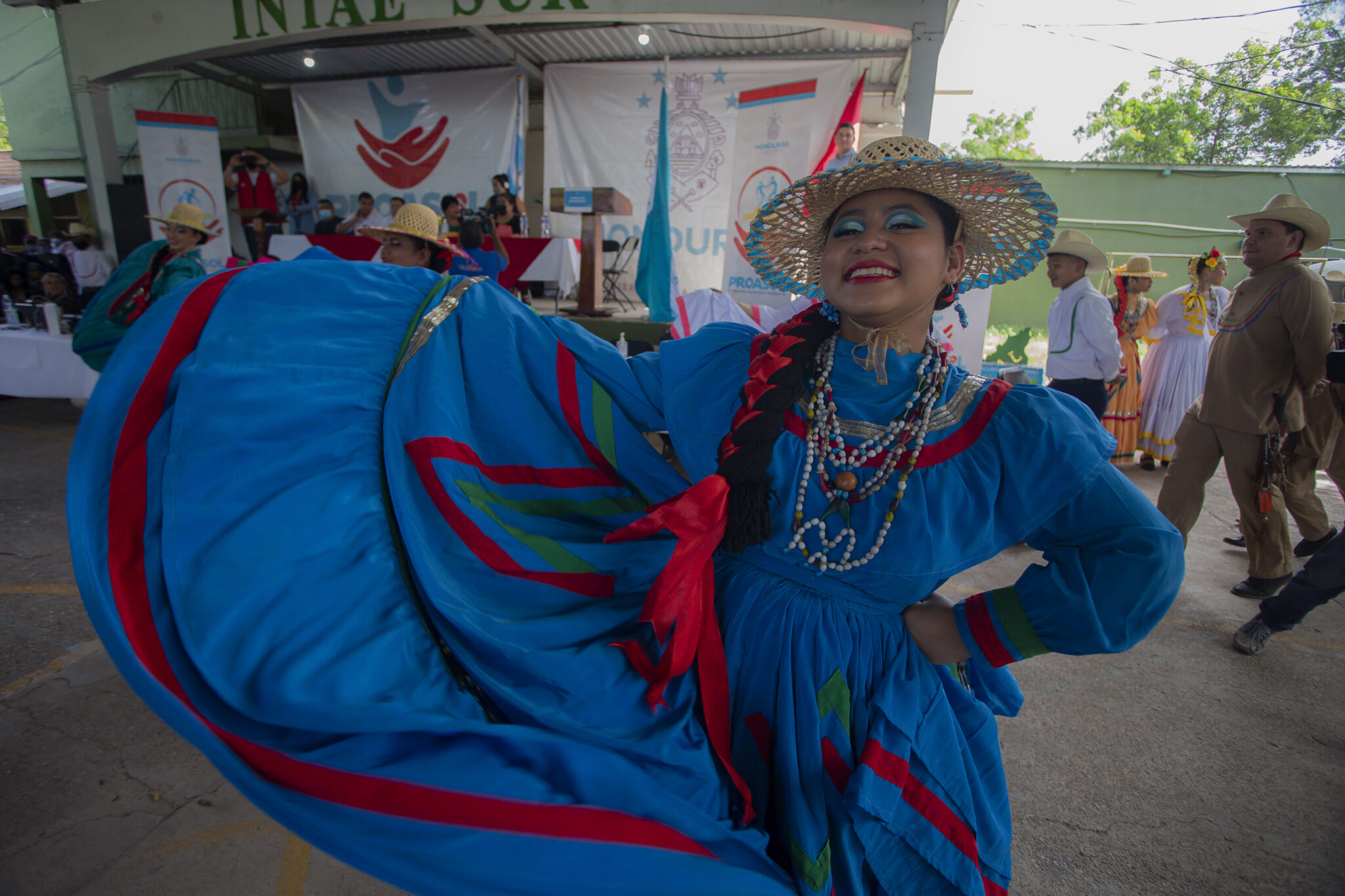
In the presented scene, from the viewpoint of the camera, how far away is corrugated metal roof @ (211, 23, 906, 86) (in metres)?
8.07

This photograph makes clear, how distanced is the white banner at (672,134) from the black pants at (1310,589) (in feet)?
23.2

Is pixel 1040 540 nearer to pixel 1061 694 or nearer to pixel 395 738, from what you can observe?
pixel 395 738

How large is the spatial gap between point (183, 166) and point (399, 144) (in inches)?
115

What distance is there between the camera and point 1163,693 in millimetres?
2588

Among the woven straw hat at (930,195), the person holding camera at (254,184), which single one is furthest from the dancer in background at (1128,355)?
the person holding camera at (254,184)

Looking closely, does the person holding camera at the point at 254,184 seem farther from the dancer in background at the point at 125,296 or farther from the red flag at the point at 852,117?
the red flag at the point at 852,117

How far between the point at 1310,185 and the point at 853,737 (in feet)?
Result: 63.7

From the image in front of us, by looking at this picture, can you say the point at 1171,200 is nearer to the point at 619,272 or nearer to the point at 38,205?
the point at 619,272

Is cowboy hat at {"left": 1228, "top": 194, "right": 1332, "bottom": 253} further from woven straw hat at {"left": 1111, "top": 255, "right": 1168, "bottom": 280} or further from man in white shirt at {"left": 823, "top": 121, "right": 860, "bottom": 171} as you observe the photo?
man in white shirt at {"left": 823, "top": 121, "right": 860, "bottom": 171}

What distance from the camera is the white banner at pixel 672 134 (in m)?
8.77

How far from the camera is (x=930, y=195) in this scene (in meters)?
1.21

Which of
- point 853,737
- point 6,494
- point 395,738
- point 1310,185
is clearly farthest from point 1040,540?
point 1310,185

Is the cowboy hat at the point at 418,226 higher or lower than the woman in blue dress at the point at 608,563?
higher

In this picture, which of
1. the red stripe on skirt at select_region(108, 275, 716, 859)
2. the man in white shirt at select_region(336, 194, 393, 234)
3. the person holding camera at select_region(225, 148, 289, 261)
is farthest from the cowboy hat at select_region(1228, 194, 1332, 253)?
the person holding camera at select_region(225, 148, 289, 261)
